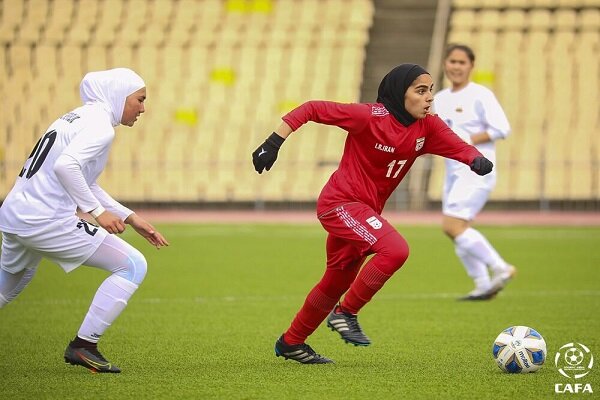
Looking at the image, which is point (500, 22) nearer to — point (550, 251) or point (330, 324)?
point (550, 251)

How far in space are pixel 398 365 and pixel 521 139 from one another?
18.1m

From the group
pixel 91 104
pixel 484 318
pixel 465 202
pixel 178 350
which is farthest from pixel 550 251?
pixel 91 104

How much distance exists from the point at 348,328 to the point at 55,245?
196cm

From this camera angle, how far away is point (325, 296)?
7418 millimetres

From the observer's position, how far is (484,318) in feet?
32.8

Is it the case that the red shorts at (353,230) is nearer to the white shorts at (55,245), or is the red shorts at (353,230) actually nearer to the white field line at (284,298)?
the white shorts at (55,245)

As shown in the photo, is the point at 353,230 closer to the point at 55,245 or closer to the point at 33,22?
the point at 55,245

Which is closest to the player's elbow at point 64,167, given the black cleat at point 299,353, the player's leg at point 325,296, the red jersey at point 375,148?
the red jersey at point 375,148

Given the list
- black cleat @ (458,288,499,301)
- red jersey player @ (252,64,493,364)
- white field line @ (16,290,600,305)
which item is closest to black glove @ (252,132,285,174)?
red jersey player @ (252,64,493,364)

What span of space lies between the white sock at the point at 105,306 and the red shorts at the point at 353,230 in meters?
1.37

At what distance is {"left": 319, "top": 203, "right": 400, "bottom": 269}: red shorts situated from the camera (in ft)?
23.2

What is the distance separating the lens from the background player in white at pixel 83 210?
21.6 ft

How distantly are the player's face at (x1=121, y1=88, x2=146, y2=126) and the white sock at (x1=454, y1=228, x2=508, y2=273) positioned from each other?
5.15 m

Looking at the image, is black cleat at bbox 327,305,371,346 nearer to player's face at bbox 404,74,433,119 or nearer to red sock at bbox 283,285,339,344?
red sock at bbox 283,285,339,344
